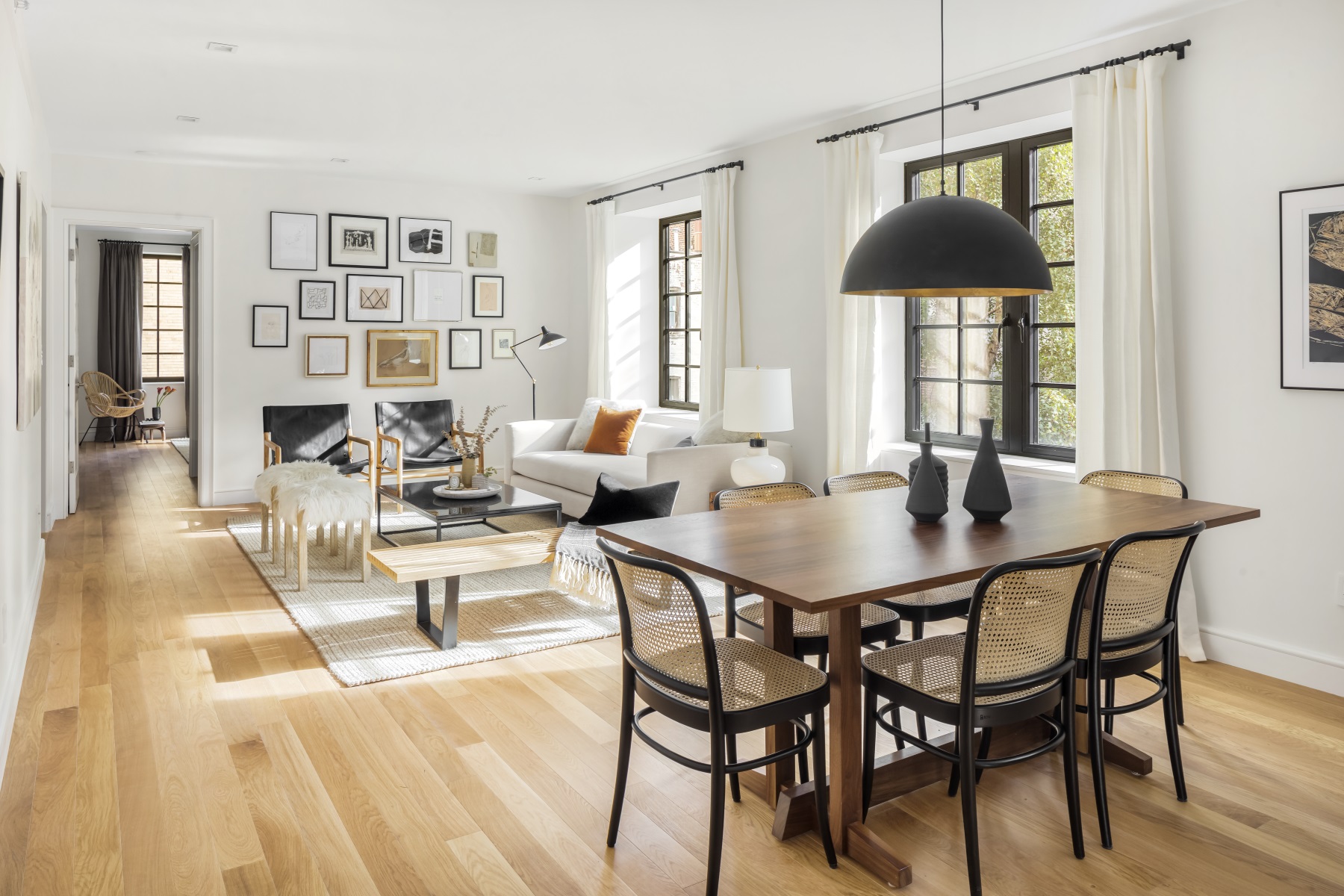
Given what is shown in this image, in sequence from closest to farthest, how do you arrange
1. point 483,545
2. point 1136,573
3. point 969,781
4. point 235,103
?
point 969,781
point 1136,573
point 483,545
point 235,103

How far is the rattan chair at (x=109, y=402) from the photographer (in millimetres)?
11250

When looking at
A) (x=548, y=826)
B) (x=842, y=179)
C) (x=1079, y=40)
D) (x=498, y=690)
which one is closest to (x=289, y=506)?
(x=498, y=690)

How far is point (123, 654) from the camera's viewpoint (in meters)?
3.85

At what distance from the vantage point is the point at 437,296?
26.4 ft

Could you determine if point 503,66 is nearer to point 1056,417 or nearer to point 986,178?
point 986,178

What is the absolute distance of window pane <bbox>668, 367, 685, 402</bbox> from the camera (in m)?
7.65

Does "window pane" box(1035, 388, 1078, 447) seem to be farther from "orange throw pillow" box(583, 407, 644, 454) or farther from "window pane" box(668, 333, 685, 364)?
"window pane" box(668, 333, 685, 364)

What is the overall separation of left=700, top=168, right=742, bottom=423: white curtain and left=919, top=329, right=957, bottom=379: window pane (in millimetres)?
1362

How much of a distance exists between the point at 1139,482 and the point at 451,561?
9.24 ft

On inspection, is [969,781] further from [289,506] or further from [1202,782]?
[289,506]

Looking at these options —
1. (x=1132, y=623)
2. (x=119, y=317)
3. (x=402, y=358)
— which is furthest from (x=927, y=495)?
(x=119, y=317)

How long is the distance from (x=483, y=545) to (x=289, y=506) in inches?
48.8

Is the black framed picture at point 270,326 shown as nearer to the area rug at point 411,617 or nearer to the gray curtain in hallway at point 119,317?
the area rug at point 411,617

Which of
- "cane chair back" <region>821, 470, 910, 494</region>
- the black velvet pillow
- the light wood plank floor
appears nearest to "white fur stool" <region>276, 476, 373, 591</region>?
the light wood plank floor
